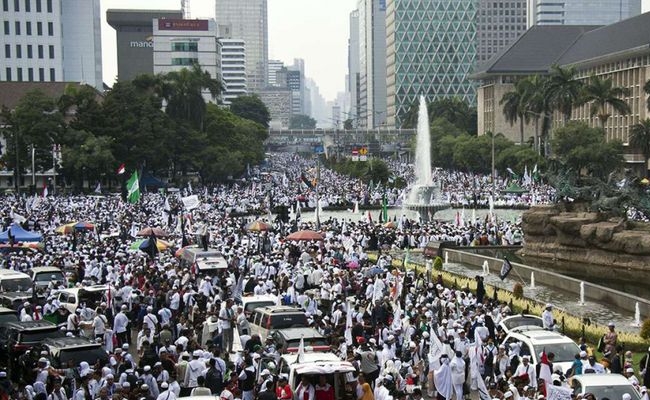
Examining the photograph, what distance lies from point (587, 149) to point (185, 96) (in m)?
40.2

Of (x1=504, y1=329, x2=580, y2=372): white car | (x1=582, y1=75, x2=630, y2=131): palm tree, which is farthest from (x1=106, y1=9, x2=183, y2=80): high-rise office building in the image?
(x1=504, y1=329, x2=580, y2=372): white car

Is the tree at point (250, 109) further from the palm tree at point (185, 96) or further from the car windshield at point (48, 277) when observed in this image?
the car windshield at point (48, 277)

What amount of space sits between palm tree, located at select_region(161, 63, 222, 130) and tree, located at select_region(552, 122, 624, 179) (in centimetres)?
3592

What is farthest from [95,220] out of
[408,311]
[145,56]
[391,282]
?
[145,56]

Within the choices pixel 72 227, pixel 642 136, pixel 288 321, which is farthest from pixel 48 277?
pixel 642 136

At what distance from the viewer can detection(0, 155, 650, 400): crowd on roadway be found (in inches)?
618

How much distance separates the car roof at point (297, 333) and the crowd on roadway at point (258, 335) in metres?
0.32

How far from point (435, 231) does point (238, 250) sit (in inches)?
484

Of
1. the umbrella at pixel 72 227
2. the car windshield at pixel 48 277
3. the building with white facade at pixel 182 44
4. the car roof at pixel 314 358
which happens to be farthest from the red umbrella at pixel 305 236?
the building with white facade at pixel 182 44

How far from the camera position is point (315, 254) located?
34750mm

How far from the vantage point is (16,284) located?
26.8 m

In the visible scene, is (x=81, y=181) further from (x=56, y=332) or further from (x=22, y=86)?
(x=56, y=332)

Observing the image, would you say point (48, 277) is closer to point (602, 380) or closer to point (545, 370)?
point (545, 370)

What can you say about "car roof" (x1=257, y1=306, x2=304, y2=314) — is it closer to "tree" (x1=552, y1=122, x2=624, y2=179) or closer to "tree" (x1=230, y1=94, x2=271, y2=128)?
"tree" (x1=552, y1=122, x2=624, y2=179)
